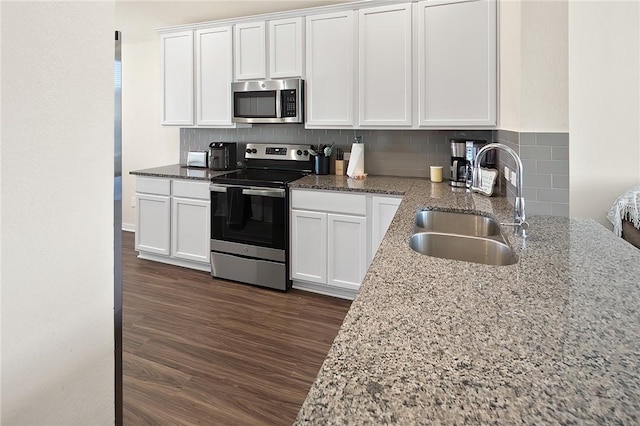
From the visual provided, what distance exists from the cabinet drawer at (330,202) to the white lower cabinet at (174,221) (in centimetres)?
92

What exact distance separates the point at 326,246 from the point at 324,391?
252cm

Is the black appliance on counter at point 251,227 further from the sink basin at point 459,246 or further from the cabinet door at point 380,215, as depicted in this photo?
the sink basin at point 459,246

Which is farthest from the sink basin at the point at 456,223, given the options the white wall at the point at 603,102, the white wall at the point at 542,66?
the white wall at the point at 603,102

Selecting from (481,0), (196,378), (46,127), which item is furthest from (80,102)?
(481,0)

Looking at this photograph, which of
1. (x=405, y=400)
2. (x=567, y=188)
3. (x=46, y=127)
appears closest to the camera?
(x=405, y=400)

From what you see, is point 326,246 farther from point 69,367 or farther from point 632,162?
point 632,162

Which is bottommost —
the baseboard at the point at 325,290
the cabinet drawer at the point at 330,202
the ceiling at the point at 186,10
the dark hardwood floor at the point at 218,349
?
the dark hardwood floor at the point at 218,349

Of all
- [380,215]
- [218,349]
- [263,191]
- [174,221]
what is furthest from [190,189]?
[380,215]

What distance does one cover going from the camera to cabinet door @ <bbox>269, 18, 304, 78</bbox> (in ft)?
10.8

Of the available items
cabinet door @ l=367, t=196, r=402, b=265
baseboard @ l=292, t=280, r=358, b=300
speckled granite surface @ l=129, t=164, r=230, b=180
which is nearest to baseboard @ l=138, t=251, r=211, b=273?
speckled granite surface @ l=129, t=164, r=230, b=180

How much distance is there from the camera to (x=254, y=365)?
219 cm

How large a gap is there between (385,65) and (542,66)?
141 cm

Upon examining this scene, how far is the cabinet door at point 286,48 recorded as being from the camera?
330 centimetres

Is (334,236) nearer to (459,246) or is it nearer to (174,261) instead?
(459,246)
